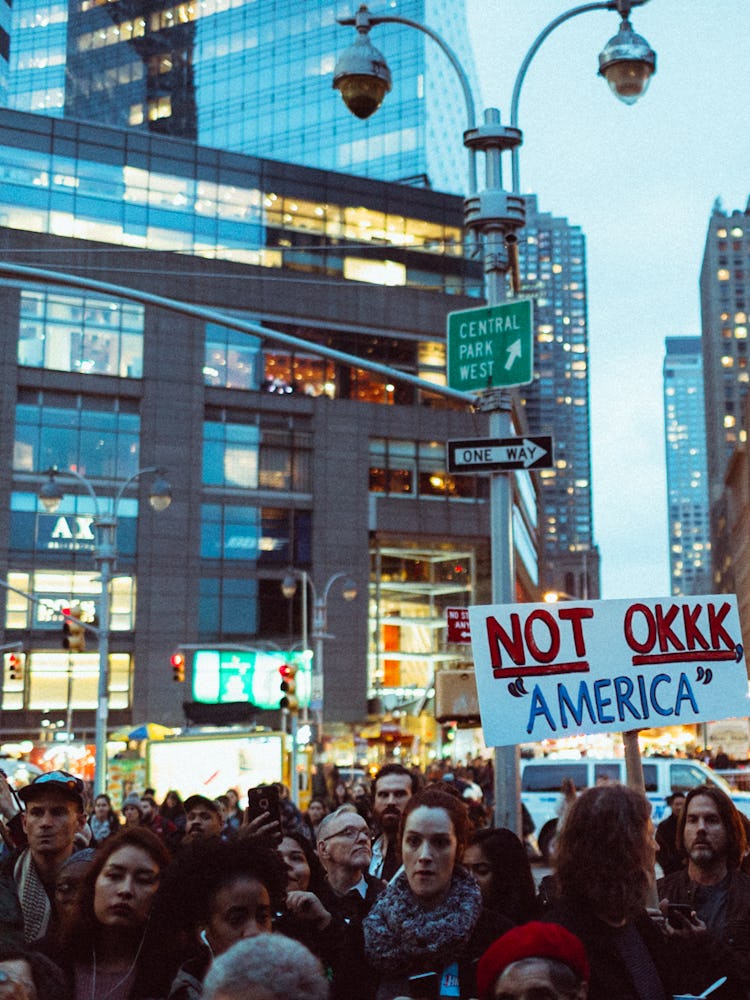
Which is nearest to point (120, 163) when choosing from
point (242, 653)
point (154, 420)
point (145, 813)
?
point (154, 420)

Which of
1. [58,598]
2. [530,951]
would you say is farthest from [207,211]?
[530,951]

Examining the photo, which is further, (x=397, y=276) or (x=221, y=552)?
(x=397, y=276)

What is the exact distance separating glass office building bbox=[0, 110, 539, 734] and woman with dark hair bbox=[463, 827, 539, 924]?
2220 inches

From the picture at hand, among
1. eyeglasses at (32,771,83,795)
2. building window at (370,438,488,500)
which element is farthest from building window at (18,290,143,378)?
eyeglasses at (32,771,83,795)

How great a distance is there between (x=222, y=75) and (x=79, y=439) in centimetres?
5257

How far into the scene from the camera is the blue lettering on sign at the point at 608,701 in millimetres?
6719

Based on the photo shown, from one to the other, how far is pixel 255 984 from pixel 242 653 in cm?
3620

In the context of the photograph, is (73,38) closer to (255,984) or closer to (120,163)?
(120,163)

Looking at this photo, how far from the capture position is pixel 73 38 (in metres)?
104

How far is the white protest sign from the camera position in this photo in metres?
6.72

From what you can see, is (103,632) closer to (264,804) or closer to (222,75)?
(264,804)

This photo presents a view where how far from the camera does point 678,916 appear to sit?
16.0ft

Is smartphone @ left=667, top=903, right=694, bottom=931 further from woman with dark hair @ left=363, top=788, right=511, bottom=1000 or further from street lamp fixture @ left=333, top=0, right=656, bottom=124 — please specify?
street lamp fixture @ left=333, top=0, right=656, bottom=124

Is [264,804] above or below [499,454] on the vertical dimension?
below
